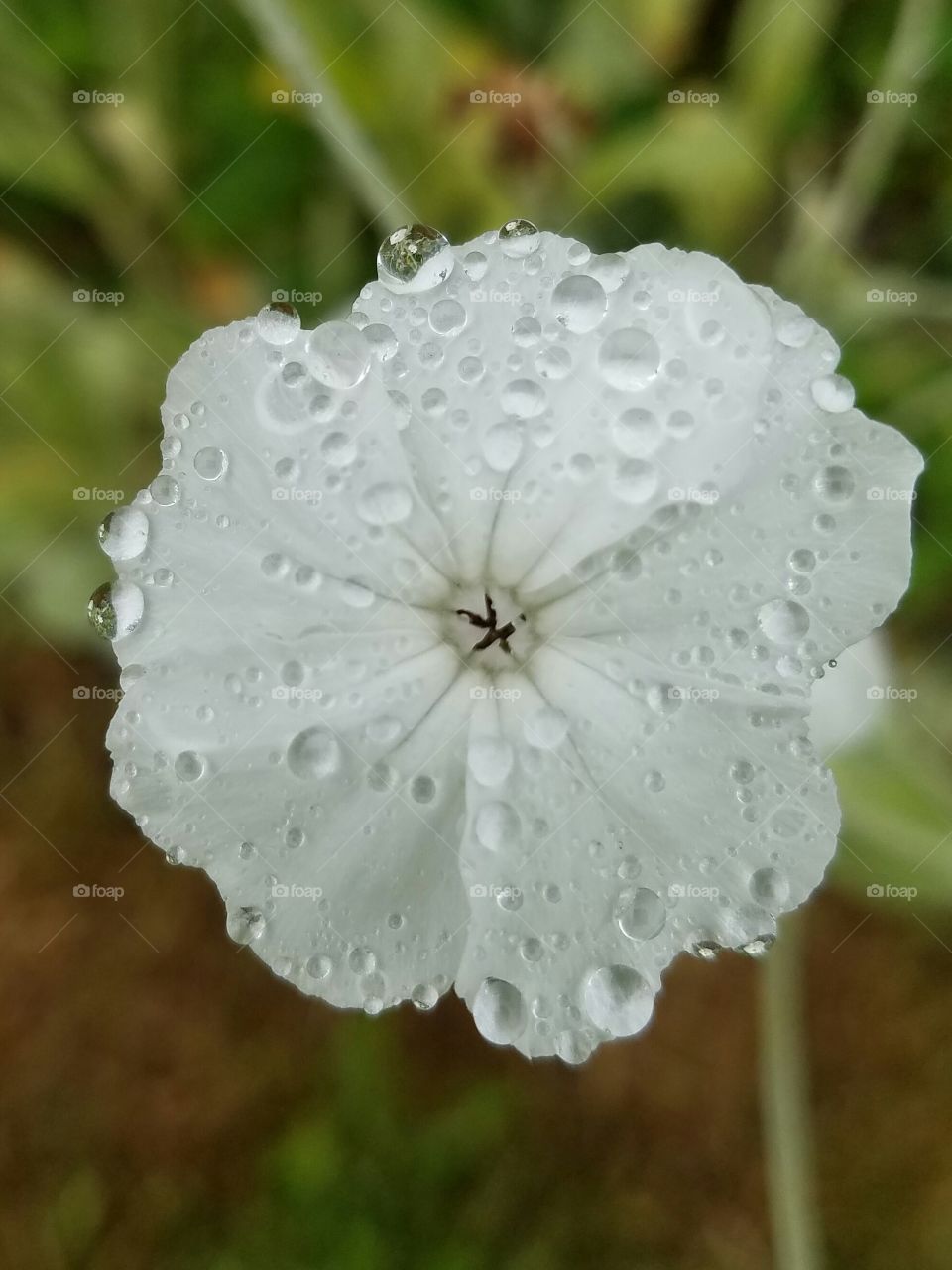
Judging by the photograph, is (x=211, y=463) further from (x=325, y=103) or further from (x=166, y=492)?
(x=325, y=103)

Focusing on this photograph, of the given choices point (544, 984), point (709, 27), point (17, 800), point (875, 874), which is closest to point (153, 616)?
point (544, 984)

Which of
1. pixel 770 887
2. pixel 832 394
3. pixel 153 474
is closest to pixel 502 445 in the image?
pixel 832 394

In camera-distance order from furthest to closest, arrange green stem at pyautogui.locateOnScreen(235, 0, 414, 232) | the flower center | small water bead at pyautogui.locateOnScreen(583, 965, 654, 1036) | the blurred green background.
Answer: the blurred green background → green stem at pyautogui.locateOnScreen(235, 0, 414, 232) → the flower center → small water bead at pyautogui.locateOnScreen(583, 965, 654, 1036)

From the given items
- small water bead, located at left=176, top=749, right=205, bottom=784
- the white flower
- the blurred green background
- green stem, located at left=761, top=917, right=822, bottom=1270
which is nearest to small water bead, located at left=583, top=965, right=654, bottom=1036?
the white flower

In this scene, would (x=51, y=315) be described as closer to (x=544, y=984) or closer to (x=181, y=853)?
(x=181, y=853)

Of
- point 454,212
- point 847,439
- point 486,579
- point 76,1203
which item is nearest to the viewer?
point 847,439

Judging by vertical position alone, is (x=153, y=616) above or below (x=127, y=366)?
below

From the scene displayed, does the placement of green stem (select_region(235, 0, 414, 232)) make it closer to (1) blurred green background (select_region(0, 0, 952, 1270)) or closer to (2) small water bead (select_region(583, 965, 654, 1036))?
(1) blurred green background (select_region(0, 0, 952, 1270))

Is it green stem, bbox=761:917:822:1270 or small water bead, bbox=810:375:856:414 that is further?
green stem, bbox=761:917:822:1270
